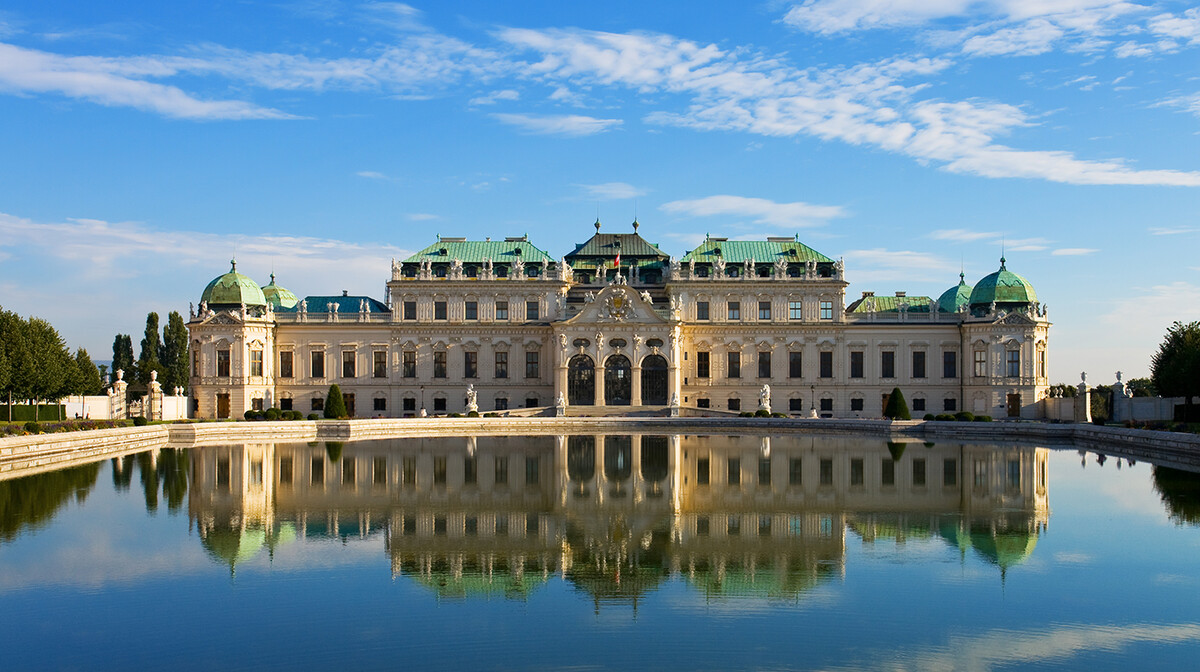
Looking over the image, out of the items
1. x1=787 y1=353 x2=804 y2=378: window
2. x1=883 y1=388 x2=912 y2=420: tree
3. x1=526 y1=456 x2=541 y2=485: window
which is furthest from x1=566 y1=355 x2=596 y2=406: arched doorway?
x1=526 y1=456 x2=541 y2=485: window

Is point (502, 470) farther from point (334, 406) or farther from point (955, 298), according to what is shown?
point (955, 298)

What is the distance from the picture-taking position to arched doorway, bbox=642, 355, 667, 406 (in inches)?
2906

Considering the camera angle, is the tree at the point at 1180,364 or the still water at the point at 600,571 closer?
the still water at the point at 600,571

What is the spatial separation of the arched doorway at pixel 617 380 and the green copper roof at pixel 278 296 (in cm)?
2633

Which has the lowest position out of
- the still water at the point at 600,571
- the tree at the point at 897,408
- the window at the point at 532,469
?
the still water at the point at 600,571

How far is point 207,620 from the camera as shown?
16141 millimetres

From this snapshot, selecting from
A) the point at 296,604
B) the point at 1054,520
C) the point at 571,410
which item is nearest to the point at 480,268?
the point at 571,410

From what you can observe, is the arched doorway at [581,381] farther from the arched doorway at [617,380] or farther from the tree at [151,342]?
the tree at [151,342]

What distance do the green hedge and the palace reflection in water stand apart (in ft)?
80.5

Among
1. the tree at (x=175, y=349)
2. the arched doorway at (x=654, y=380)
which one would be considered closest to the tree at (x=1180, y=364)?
the arched doorway at (x=654, y=380)

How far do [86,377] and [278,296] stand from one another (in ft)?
50.7

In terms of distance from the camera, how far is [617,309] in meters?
73.4

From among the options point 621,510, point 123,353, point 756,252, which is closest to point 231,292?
point 123,353

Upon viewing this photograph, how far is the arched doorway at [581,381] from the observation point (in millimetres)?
73812
